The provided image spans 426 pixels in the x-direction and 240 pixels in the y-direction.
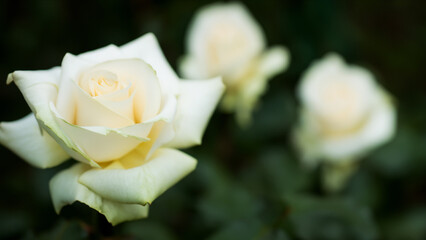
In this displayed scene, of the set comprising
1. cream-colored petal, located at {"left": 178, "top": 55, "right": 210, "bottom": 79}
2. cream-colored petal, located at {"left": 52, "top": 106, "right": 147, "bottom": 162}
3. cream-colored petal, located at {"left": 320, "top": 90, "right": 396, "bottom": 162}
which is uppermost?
cream-colored petal, located at {"left": 52, "top": 106, "right": 147, "bottom": 162}

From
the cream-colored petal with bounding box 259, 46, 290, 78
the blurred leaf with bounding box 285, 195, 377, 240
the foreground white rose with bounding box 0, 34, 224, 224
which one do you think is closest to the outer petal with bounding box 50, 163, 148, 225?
the foreground white rose with bounding box 0, 34, 224, 224

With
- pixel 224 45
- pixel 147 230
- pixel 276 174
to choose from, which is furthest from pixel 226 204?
pixel 224 45

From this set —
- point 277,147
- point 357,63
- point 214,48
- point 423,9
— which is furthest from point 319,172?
point 423,9

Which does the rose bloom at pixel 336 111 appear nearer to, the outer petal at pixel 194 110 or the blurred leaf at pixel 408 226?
the blurred leaf at pixel 408 226

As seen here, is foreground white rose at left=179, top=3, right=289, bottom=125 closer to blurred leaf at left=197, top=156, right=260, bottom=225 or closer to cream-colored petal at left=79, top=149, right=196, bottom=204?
blurred leaf at left=197, top=156, right=260, bottom=225

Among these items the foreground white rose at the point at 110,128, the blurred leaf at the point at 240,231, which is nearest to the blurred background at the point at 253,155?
the blurred leaf at the point at 240,231

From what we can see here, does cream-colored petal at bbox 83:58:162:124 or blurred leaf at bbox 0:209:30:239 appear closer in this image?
cream-colored petal at bbox 83:58:162:124

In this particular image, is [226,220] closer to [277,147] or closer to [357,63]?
[277,147]
